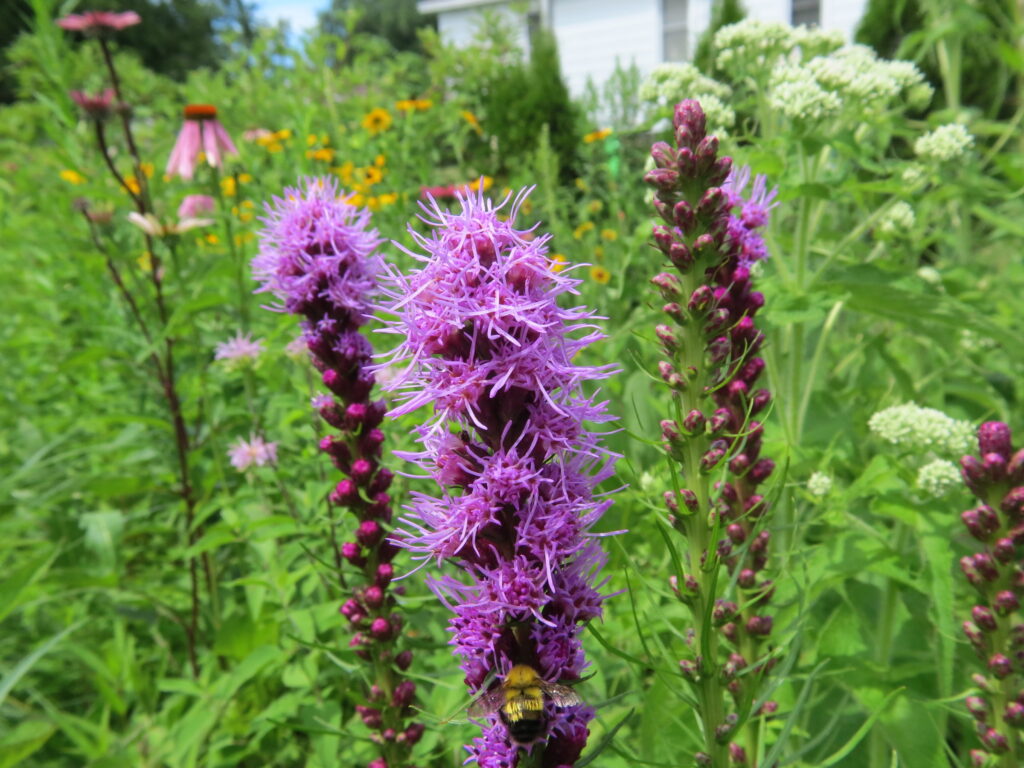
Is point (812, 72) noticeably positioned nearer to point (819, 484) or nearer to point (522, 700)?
point (819, 484)

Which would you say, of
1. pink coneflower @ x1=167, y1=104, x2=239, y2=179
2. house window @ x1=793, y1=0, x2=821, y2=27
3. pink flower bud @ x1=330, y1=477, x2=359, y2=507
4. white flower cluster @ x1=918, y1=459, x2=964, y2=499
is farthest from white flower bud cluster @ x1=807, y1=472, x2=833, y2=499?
house window @ x1=793, y1=0, x2=821, y2=27

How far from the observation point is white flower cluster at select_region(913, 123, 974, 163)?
273 cm

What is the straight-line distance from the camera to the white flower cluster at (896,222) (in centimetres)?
319

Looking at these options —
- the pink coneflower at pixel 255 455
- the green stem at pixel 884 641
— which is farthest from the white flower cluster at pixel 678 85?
the pink coneflower at pixel 255 455

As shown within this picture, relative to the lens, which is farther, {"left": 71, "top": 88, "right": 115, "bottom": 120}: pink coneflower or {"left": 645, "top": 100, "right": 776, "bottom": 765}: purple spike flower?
{"left": 71, "top": 88, "right": 115, "bottom": 120}: pink coneflower

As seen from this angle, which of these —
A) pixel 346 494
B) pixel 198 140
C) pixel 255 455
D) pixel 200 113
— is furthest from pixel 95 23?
pixel 346 494

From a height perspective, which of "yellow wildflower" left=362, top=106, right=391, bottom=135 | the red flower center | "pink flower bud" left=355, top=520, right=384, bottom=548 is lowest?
"pink flower bud" left=355, top=520, right=384, bottom=548

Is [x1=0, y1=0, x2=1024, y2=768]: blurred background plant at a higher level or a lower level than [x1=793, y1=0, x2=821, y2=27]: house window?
lower

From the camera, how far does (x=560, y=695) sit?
1246mm

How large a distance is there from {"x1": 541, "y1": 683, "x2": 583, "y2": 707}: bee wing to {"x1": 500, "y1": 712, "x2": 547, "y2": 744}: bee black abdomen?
0.05m

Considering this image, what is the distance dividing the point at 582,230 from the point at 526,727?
564 centimetres

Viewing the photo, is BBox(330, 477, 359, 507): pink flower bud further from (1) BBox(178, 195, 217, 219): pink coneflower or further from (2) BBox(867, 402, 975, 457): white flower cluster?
(1) BBox(178, 195, 217, 219): pink coneflower

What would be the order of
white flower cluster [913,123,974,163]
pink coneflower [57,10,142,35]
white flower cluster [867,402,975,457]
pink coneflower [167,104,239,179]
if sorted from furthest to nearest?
pink coneflower [167,104,239,179] < pink coneflower [57,10,142,35] < white flower cluster [913,123,974,163] < white flower cluster [867,402,975,457]

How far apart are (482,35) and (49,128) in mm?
7545
